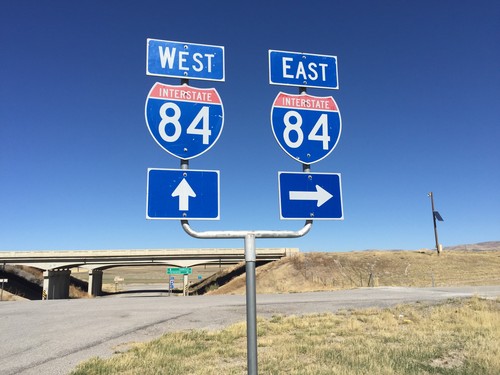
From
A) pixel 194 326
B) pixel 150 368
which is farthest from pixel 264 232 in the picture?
pixel 194 326

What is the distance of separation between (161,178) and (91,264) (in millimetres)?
63602

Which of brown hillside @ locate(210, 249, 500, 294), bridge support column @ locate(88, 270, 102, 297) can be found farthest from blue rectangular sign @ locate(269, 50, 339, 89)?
bridge support column @ locate(88, 270, 102, 297)

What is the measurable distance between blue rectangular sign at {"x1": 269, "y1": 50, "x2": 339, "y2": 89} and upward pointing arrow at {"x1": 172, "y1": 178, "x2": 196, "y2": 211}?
133 cm

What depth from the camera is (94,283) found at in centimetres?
6531

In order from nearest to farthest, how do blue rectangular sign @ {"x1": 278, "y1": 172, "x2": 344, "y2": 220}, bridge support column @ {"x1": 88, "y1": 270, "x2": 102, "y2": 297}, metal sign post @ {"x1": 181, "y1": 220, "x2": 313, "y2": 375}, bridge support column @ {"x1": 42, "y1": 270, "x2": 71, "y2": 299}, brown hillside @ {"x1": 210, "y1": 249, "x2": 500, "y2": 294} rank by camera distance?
metal sign post @ {"x1": 181, "y1": 220, "x2": 313, "y2": 375}
blue rectangular sign @ {"x1": 278, "y1": 172, "x2": 344, "y2": 220}
brown hillside @ {"x1": 210, "y1": 249, "x2": 500, "y2": 294}
bridge support column @ {"x1": 42, "y1": 270, "x2": 71, "y2": 299}
bridge support column @ {"x1": 88, "y1": 270, "x2": 102, "y2": 297}

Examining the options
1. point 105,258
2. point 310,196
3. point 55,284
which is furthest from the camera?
point 105,258

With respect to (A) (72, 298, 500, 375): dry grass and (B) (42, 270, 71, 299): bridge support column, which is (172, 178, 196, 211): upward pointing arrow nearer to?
(A) (72, 298, 500, 375): dry grass

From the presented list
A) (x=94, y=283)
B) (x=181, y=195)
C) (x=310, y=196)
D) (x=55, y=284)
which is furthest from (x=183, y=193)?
(x=94, y=283)

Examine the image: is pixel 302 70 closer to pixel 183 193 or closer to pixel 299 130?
pixel 299 130

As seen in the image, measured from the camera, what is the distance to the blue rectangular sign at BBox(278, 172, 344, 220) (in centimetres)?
298

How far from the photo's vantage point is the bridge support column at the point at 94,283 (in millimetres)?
63916

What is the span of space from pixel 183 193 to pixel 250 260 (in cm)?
73

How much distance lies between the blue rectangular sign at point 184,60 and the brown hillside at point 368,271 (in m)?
39.5

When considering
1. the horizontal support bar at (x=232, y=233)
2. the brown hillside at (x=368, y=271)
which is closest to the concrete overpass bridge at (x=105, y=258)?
the brown hillside at (x=368, y=271)
